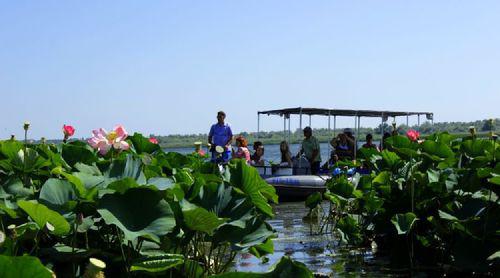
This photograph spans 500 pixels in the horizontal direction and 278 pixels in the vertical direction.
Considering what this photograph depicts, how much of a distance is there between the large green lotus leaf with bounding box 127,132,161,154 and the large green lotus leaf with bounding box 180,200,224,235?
7.84 ft

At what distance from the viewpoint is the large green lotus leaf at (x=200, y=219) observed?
2996 mm

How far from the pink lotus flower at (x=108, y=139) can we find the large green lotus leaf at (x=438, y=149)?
284cm

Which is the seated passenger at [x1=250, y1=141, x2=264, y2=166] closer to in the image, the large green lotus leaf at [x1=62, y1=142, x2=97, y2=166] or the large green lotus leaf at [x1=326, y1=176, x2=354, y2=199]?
the large green lotus leaf at [x1=326, y1=176, x2=354, y2=199]

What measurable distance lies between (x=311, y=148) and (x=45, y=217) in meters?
10.8

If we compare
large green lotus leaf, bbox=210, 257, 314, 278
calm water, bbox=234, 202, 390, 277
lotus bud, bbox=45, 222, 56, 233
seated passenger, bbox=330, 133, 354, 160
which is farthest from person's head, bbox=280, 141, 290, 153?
large green lotus leaf, bbox=210, 257, 314, 278

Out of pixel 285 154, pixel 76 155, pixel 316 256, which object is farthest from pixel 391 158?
pixel 285 154

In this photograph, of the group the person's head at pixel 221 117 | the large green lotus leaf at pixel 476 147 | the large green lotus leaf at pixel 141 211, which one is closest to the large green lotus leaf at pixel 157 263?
the large green lotus leaf at pixel 141 211

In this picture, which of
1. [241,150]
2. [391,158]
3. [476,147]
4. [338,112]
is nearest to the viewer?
[476,147]

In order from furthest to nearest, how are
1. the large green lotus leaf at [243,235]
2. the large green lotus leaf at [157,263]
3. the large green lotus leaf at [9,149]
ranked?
1. the large green lotus leaf at [9,149]
2. the large green lotus leaf at [243,235]
3. the large green lotus leaf at [157,263]

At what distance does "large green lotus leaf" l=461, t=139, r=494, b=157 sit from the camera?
17.4 feet

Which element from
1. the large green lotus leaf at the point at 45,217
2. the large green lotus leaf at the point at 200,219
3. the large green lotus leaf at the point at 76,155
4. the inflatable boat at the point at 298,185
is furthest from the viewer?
the inflatable boat at the point at 298,185

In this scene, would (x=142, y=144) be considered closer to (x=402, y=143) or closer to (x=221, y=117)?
(x=402, y=143)

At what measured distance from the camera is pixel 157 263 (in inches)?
112

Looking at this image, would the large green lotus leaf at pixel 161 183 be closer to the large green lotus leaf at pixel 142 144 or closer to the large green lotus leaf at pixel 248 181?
the large green lotus leaf at pixel 248 181
